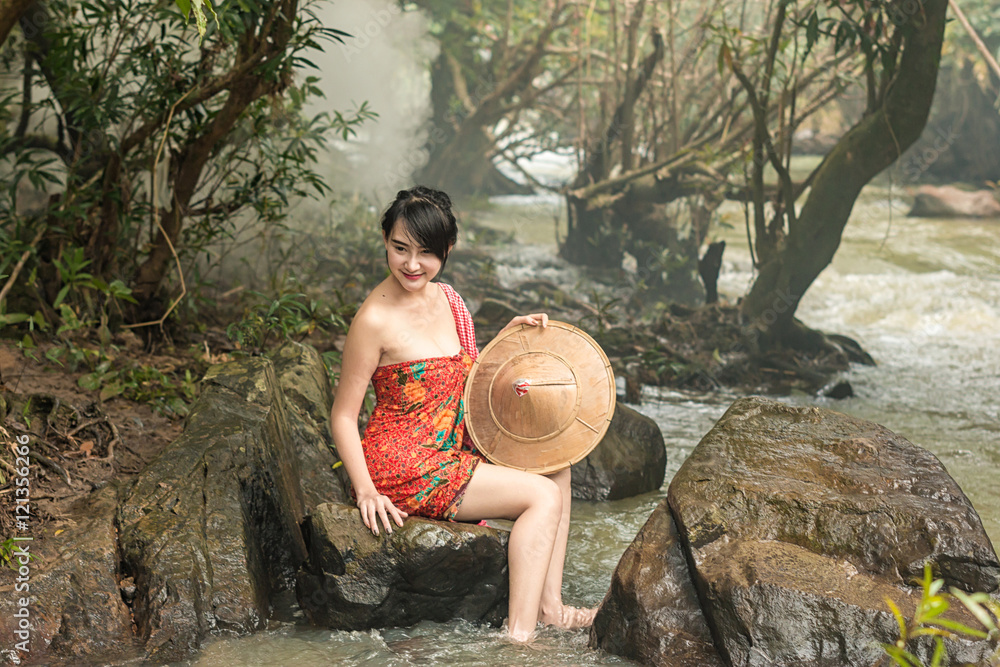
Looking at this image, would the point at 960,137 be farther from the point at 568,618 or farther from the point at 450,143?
the point at 568,618

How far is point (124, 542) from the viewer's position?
2.51 m

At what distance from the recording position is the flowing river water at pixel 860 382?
239cm

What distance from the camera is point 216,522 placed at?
2.59 metres

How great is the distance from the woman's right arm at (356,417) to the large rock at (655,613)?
665 millimetres

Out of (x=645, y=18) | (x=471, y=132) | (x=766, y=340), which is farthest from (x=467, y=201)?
(x=766, y=340)

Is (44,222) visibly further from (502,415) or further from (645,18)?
(645,18)

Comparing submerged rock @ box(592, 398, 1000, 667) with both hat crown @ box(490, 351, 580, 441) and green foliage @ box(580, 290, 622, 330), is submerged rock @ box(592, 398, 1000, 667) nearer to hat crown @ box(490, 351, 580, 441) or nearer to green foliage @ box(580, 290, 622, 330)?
hat crown @ box(490, 351, 580, 441)

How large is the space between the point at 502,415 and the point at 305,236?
6.73m

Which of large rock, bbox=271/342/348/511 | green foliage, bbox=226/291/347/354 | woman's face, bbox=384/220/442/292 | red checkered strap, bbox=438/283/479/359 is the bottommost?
large rock, bbox=271/342/348/511

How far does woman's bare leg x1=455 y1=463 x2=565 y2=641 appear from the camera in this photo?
2.49 m

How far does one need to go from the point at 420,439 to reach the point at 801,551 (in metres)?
1.14

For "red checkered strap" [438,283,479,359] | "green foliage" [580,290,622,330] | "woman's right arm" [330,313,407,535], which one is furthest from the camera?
"green foliage" [580,290,622,330]

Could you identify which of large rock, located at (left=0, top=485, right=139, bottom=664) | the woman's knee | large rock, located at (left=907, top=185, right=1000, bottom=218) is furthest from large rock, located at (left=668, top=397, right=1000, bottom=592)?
large rock, located at (left=907, top=185, right=1000, bottom=218)

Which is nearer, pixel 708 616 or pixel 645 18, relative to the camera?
pixel 708 616
